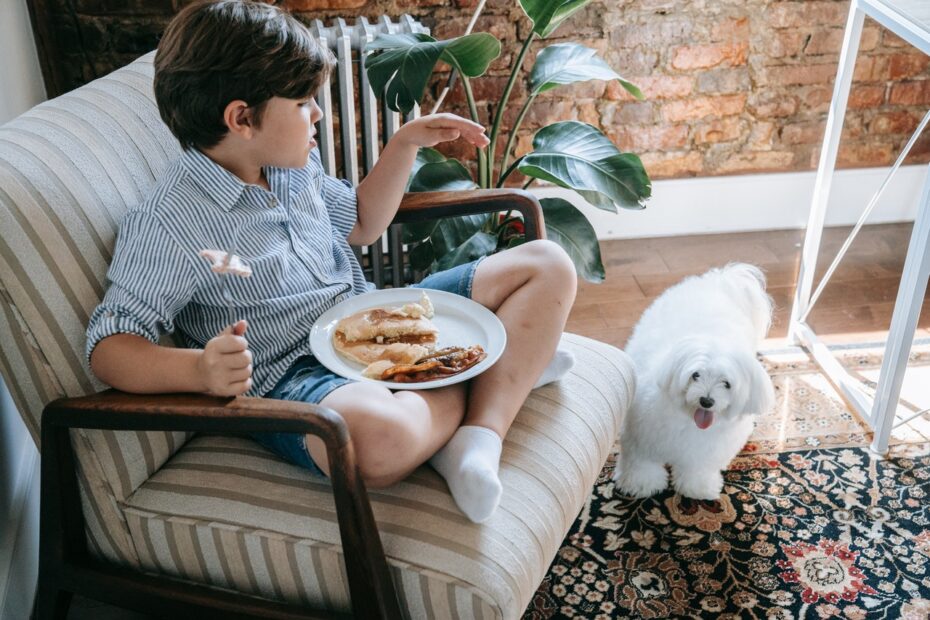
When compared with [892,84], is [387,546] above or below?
below

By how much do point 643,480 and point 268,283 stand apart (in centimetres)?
89

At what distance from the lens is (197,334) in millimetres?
1357

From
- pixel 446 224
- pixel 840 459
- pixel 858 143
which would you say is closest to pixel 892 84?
pixel 858 143

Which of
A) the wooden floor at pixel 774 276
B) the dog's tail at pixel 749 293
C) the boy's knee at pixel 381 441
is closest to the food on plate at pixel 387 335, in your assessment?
the boy's knee at pixel 381 441

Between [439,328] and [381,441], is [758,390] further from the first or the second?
[381,441]

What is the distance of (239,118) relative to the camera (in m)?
1.29

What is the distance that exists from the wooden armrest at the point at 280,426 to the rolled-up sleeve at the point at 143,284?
0.30ft

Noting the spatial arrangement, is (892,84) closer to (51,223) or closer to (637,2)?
(637,2)

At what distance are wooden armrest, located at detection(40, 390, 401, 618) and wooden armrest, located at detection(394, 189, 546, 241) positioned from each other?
23.4 inches

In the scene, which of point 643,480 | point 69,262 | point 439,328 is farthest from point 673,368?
point 69,262

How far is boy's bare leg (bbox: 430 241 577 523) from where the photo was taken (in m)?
1.19

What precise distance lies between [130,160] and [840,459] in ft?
5.10

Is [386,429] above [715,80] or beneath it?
A: beneath

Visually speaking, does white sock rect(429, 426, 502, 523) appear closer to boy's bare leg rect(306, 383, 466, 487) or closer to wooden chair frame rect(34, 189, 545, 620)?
boy's bare leg rect(306, 383, 466, 487)
